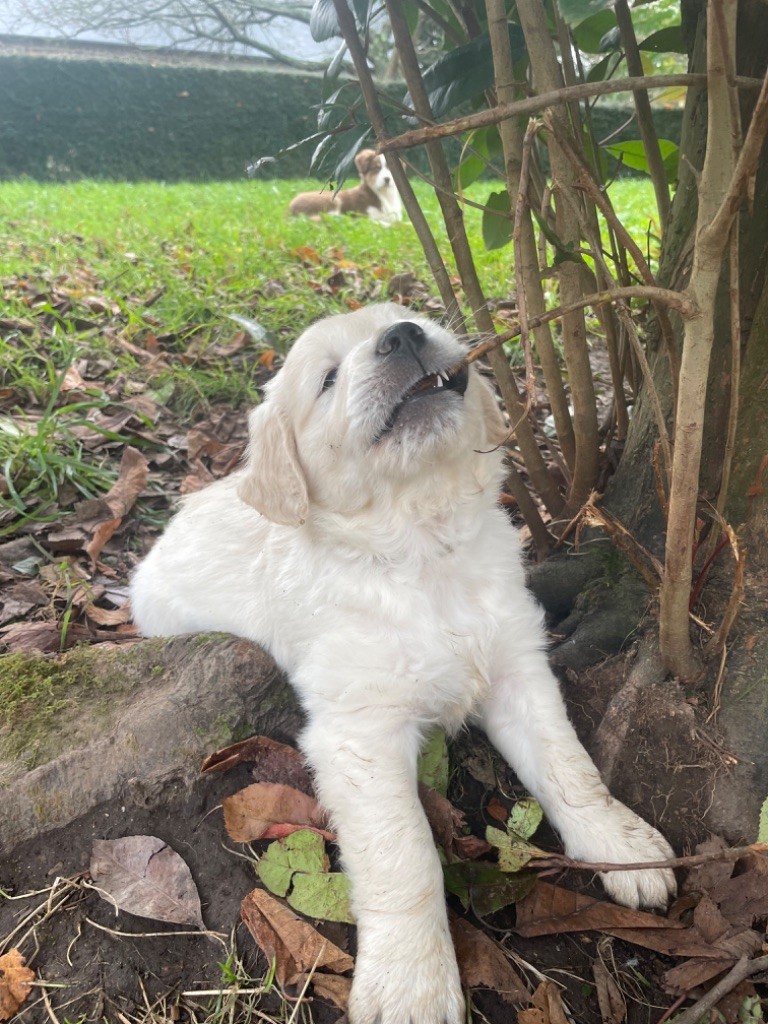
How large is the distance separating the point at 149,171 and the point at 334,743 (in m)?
15.4

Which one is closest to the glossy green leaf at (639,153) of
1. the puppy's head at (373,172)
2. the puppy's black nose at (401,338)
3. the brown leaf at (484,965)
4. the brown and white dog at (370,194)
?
the puppy's black nose at (401,338)

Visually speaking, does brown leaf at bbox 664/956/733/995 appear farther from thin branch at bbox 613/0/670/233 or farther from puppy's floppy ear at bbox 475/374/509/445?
thin branch at bbox 613/0/670/233

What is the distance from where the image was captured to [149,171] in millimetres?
14562

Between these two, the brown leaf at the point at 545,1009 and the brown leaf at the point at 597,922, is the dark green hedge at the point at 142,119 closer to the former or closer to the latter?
the brown leaf at the point at 597,922

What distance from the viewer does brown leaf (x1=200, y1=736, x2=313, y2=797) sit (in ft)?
6.56

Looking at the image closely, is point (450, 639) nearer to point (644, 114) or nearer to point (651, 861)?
point (651, 861)

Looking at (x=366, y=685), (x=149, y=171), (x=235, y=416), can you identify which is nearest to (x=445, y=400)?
(x=366, y=685)

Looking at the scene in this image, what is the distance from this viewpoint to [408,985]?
5.14 ft

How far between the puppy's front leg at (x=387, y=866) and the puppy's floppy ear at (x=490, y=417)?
2.97 ft

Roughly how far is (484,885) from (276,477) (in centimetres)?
121

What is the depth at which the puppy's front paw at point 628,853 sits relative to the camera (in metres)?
1.70

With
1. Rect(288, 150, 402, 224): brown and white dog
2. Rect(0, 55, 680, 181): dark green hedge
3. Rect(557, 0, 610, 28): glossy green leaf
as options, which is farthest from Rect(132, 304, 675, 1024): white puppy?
Rect(0, 55, 680, 181): dark green hedge

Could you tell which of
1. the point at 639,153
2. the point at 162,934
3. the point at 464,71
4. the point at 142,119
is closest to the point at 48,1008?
the point at 162,934

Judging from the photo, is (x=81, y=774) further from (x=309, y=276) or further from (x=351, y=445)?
(x=309, y=276)
